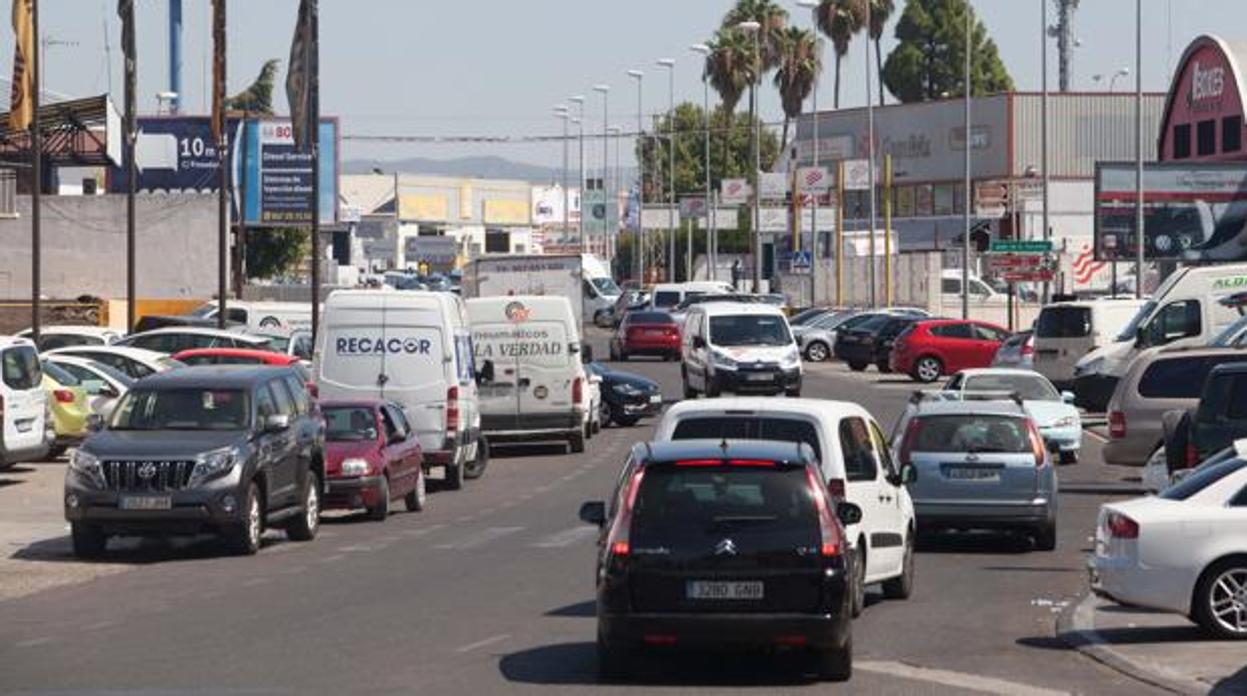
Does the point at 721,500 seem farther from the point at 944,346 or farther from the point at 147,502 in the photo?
the point at 944,346

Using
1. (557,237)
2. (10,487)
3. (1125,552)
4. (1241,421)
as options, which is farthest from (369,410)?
(557,237)

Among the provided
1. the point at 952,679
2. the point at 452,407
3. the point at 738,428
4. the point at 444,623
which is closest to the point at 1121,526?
the point at 952,679

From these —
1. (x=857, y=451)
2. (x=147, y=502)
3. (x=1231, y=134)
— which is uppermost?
(x=1231, y=134)

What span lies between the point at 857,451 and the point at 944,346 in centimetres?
4293

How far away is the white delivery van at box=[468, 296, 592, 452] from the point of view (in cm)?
3988

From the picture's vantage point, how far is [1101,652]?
54.9 ft

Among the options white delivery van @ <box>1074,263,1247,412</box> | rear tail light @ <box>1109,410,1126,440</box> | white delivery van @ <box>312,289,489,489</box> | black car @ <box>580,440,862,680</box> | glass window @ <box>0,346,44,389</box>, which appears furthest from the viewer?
white delivery van @ <box>1074,263,1247,412</box>

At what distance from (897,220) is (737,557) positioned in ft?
364

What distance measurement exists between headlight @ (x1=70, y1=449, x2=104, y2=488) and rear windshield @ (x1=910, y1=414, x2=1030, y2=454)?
8285mm

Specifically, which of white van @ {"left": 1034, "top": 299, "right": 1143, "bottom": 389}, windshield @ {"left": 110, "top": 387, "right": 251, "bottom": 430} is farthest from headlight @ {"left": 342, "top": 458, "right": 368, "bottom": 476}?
white van @ {"left": 1034, "top": 299, "right": 1143, "bottom": 389}

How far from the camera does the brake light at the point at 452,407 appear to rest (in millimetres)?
33094

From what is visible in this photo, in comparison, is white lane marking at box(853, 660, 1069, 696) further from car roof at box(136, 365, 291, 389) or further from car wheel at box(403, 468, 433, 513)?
car wheel at box(403, 468, 433, 513)

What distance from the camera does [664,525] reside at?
14.4 m

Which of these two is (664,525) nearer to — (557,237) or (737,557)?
(737,557)
